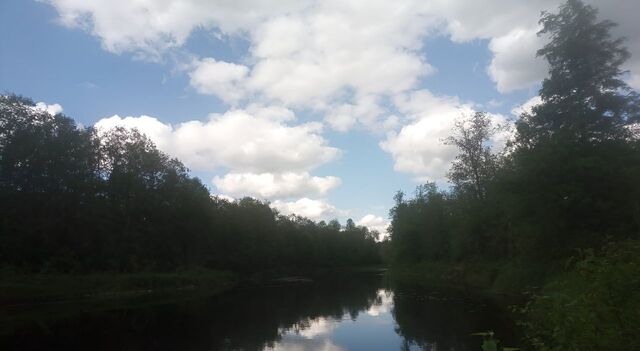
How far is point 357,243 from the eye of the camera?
16500cm

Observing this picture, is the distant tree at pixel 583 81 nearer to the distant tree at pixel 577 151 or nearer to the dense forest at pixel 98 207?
the distant tree at pixel 577 151

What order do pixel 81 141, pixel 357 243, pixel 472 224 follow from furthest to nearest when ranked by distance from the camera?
1. pixel 357 243
2. pixel 81 141
3. pixel 472 224

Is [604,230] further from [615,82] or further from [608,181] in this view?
[615,82]

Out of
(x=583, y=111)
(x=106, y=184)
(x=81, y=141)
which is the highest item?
(x=81, y=141)

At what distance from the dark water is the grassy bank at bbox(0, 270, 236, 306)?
4.21 metres

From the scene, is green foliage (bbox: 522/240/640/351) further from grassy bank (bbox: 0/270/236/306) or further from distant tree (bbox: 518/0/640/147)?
grassy bank (bbox: 0/270/236/306)

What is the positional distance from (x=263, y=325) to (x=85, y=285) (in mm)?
27505

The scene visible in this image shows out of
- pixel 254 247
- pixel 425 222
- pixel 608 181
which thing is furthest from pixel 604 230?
pixel 254 247

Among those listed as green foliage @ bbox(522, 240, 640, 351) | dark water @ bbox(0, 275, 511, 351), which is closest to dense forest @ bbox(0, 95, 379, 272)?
dark water @ bbox(0, 275, 511, 351)

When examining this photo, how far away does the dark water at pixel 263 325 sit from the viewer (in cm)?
2109

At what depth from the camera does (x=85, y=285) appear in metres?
46.9

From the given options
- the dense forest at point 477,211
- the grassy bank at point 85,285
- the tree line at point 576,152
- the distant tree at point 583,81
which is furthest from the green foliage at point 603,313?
the grassy bank at point 85,285

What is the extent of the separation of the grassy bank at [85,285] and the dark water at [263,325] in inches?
166

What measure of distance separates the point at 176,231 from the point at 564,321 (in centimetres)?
6891
